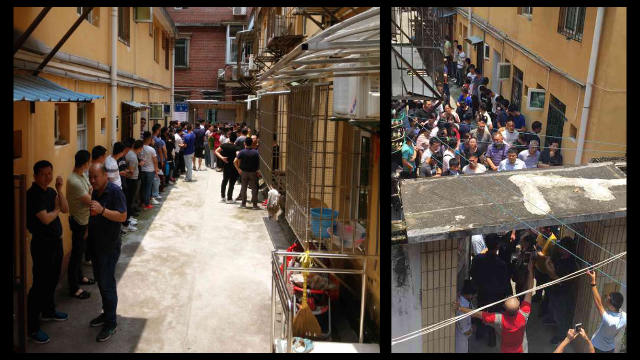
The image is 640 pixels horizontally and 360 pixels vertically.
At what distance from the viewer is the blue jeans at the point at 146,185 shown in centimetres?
1060

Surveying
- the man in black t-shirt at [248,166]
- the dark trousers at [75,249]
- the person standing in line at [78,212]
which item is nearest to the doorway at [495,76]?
the person standing in line at [78,212]

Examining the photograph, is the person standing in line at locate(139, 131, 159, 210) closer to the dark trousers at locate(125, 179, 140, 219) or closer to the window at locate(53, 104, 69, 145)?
the dark trousers at locate(125, 179, 140, 219)

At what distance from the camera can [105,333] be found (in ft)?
17.1

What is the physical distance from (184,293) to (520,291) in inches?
163

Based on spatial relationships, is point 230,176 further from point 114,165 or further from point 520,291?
point 520,291

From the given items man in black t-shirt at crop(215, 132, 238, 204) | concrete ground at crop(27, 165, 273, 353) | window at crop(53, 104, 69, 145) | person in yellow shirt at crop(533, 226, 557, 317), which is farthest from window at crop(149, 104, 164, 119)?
person in yellow shirt at crop(533, 226, 557, 317)

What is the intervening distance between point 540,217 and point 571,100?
70 centimetres

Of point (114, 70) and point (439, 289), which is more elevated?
point (114, 70)

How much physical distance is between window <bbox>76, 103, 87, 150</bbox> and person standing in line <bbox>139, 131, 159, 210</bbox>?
154cm

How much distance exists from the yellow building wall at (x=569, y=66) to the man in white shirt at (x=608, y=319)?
822mm

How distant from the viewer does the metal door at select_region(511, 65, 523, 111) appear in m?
3.48

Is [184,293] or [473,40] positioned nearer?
[473,40]

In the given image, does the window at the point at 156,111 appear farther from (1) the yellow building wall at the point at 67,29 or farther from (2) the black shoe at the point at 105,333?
(2) the black shoe at the point at 105,333

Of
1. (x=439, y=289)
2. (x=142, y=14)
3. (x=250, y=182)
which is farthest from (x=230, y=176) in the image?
(x=439, y=289)
